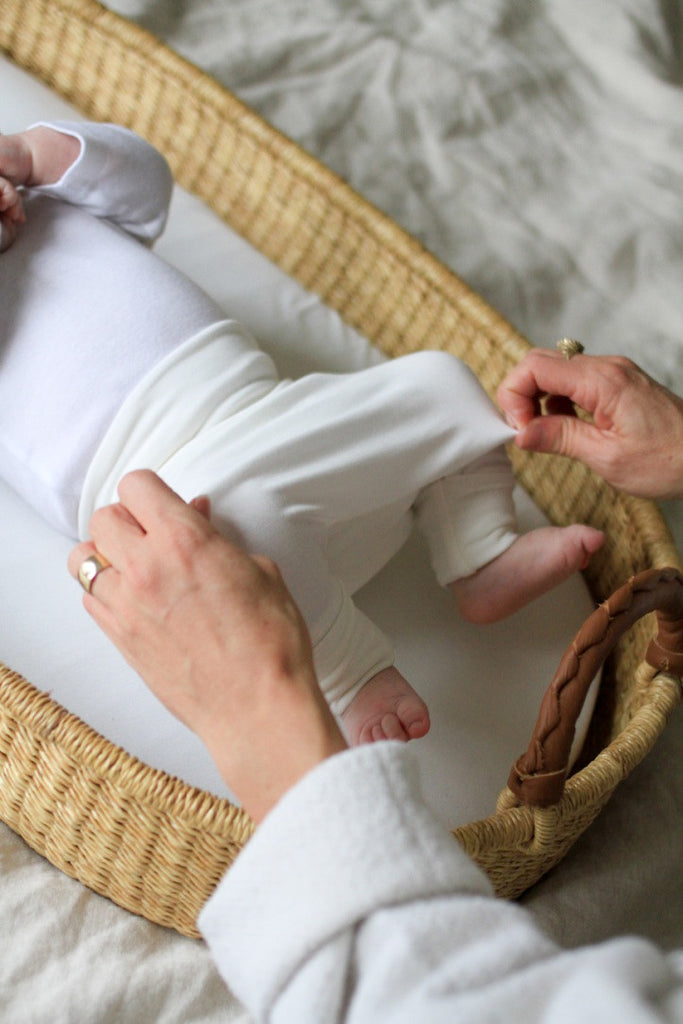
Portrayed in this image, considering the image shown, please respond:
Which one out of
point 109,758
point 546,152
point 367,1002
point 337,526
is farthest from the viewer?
point 546,152

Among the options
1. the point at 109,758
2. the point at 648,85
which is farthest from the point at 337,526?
the point at 648,85

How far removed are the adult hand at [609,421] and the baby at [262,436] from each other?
4cm

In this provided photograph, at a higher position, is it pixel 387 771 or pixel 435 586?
pixel 387 771

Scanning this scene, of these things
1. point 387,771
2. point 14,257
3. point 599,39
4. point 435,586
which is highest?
point 14,257

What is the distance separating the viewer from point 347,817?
54 centimetres

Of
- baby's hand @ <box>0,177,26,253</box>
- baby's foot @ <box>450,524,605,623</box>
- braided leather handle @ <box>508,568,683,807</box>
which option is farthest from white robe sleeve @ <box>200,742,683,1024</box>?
baby's hand @ <box>0,177,26,253</box>

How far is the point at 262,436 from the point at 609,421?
1.03 ft

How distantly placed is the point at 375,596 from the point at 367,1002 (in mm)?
606

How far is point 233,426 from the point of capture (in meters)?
0.95

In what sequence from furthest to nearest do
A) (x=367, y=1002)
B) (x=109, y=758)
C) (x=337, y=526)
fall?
(x=337, y=526), (x=109, y=758), (x=367, y=1002)

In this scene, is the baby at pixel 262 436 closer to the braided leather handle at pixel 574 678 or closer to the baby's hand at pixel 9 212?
the baby's hand at pixel 9 212

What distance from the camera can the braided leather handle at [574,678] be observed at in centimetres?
75

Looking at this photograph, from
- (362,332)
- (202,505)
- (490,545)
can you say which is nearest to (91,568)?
(202,505)

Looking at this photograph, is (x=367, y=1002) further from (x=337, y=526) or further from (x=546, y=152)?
(x=546, y=152)
